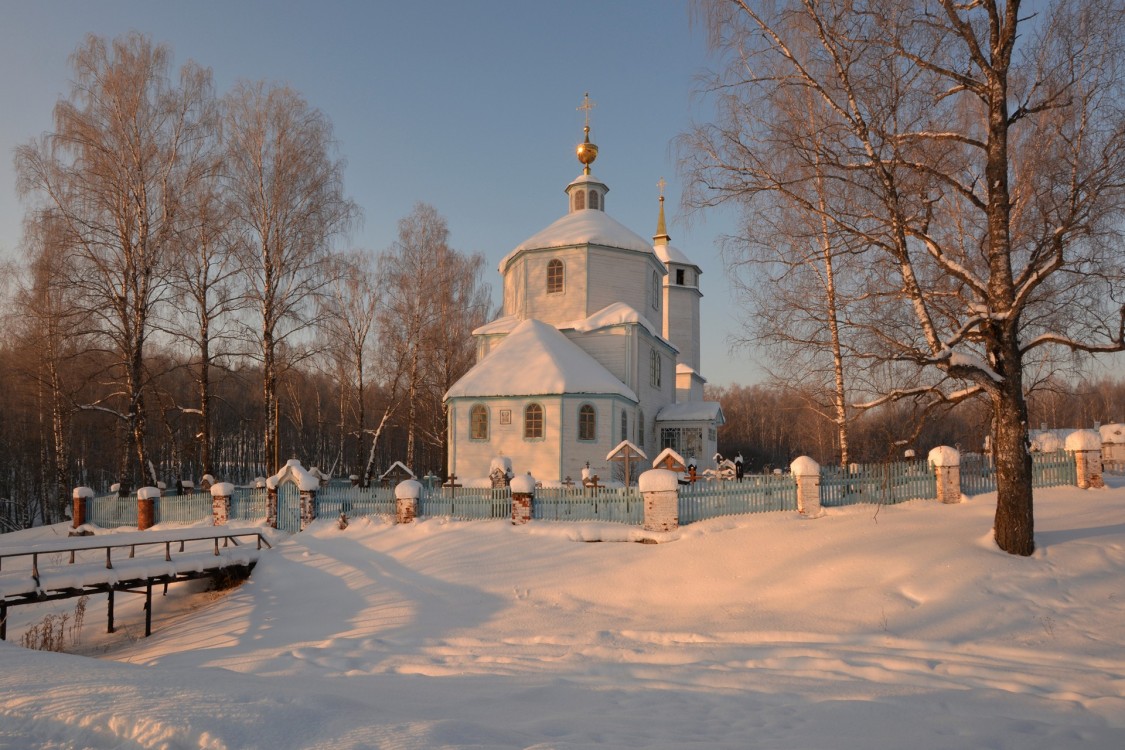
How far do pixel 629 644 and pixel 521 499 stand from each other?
7130 millimetres

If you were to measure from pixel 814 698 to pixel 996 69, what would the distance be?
28.6 feet

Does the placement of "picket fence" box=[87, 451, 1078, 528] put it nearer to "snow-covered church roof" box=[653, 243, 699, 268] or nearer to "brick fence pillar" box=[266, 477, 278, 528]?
"brick fence pillar" box=[266, 477, 278, 528]

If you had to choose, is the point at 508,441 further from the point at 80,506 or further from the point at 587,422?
the point at 80,506

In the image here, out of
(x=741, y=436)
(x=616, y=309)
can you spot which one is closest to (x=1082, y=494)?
(x=616, y=309)

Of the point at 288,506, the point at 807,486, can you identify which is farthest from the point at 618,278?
the point at 288,506

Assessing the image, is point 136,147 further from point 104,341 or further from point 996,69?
point 996,69

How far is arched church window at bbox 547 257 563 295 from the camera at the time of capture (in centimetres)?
2902

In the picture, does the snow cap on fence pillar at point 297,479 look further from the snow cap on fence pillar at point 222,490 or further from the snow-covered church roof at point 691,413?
the snow-covered church roof at point 691,413

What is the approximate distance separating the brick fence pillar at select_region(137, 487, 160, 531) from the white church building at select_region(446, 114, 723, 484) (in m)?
8.96

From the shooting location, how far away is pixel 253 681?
570 cm

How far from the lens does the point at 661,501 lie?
14953mm

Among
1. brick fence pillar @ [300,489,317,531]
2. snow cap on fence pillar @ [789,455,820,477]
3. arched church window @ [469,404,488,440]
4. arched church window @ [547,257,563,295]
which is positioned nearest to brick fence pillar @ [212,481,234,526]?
brick fence pillar @ [300,489,317,531]

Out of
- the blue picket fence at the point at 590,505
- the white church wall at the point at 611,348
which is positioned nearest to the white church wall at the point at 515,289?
the white church wall at the point at 611,348

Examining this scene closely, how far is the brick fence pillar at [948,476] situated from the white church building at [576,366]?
10811 millimetres
